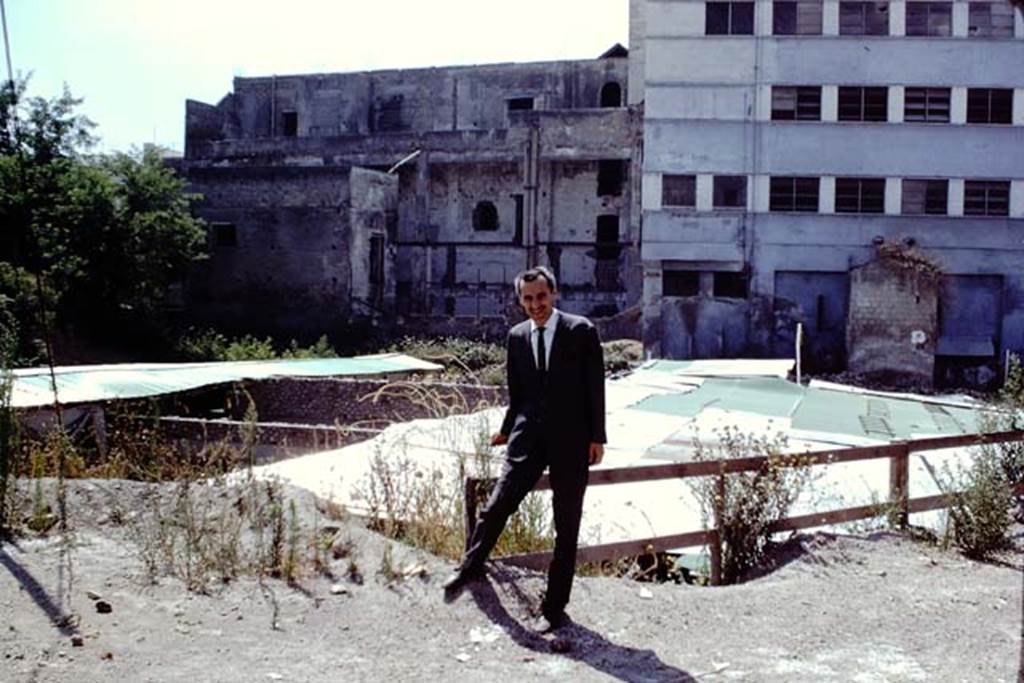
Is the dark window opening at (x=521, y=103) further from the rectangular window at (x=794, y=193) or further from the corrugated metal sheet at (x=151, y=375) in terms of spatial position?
the corrugated metal sheet at (x=151, y=375)

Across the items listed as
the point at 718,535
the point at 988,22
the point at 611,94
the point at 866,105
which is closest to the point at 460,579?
the point at 718,535

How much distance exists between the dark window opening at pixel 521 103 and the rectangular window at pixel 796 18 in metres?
13.6

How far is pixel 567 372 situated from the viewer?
5633mm

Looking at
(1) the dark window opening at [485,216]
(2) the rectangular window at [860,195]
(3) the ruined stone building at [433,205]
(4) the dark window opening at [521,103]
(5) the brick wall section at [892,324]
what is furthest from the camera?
(4) the dark window opening at [521,103]

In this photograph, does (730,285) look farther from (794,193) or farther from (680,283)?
(794,193)

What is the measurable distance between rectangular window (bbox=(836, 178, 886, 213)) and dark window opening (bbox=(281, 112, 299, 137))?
1003 inches

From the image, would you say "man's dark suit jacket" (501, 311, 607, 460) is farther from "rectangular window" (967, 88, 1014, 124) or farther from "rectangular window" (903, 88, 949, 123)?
"rectangular window" (967, 88, 1014, 124)

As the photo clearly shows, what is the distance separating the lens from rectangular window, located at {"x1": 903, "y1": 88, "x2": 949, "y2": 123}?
28812 mm

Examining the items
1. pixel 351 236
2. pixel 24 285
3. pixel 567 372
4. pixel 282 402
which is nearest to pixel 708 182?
pixel 351 236

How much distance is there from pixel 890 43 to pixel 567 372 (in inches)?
1065

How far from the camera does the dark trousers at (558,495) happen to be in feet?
18.3

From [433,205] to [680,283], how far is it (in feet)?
38.3

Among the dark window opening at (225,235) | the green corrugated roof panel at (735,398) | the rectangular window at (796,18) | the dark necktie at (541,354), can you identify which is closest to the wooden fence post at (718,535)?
the dark necktie at (541,354)

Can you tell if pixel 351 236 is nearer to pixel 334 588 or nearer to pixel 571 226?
pixel 571 226
